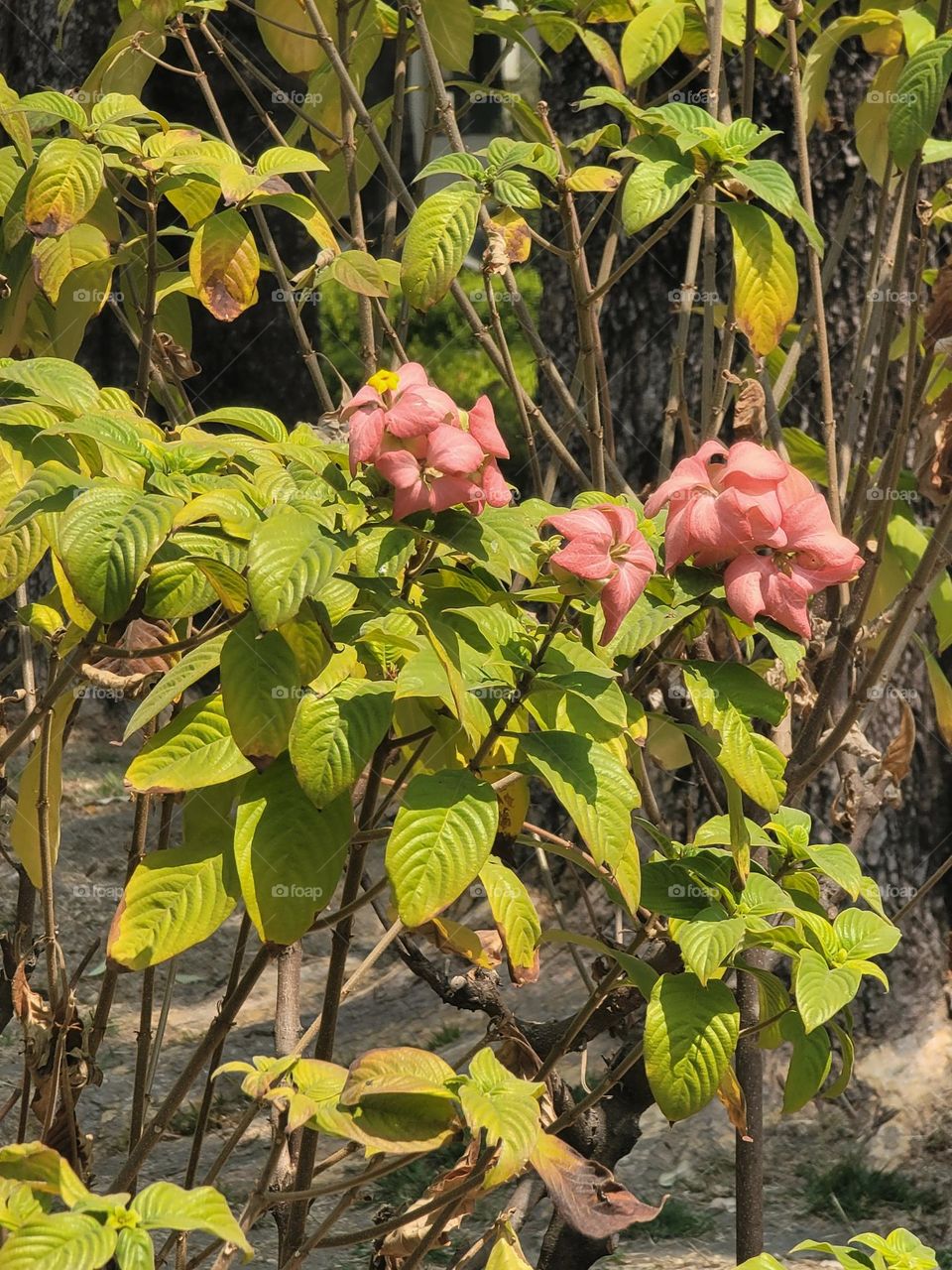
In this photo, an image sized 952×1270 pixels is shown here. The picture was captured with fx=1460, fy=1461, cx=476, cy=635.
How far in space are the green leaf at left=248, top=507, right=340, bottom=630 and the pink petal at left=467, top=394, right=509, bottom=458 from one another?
A: 211 millimetres

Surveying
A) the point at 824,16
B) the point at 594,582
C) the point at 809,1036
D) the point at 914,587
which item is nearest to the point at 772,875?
the point at 809,1036

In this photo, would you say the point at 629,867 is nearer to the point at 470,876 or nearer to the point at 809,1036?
the point at 470,876

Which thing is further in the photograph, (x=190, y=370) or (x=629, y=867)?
(x=190, y=370)

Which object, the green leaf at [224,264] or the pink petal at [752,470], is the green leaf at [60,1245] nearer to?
the pink petal at [752,470]

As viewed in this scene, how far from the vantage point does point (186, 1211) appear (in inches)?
38.3

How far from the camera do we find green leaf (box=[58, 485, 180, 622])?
0.98 m

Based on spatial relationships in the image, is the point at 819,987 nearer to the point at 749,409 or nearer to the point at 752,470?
the point at 752,470

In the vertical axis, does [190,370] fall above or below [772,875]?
above

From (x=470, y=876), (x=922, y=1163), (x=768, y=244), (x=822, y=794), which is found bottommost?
(x=922, y=1163)

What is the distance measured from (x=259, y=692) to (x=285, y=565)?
0.12 metres

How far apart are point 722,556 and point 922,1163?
2.47 metres

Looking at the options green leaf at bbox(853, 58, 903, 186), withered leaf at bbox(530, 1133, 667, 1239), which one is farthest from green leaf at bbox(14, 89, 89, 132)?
green leaf at bbox(853, 58, 903, 186)

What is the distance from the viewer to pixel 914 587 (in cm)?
183

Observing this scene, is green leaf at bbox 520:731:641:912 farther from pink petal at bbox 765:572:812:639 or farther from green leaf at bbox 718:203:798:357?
green leaf at bbox 718:203:798:357
